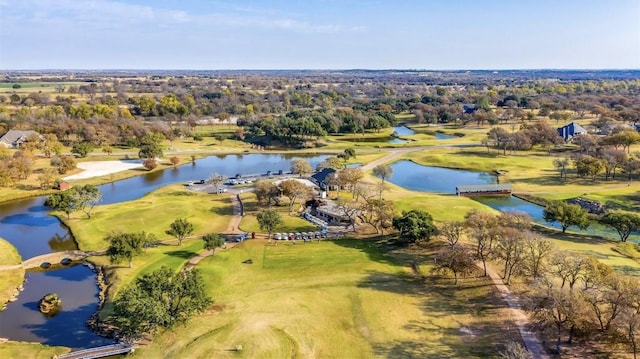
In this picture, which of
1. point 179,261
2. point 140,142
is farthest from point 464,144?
point 179,261

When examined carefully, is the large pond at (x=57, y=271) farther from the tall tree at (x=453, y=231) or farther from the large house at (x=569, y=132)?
the large house at (x=569, y=132)

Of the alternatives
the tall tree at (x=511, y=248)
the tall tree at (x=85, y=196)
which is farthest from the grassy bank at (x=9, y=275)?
the tall tree at (x=511, y=248)

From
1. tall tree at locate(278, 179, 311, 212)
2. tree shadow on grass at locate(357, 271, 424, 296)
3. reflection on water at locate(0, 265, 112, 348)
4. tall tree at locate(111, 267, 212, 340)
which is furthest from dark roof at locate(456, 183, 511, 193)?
reflection on water at locate(0, 265, 112, 348)

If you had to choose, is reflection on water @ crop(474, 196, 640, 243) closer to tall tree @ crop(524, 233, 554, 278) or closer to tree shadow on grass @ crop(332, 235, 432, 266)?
tall tree @ crop(524, 233, 554, 278)

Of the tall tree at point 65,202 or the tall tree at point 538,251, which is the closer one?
the tall tree at point 538,251

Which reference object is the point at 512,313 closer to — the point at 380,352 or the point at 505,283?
the point at 505,283

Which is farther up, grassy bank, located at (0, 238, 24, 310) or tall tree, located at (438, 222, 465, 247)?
tall tree, located at (438, 222, 465, 247)
